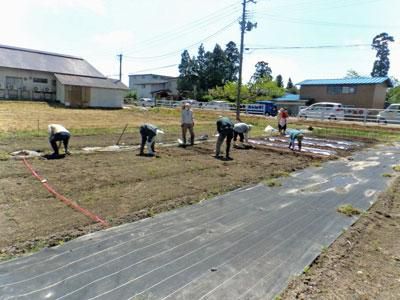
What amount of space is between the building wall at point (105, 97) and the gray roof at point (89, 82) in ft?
1.27

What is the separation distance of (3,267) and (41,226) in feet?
3.26

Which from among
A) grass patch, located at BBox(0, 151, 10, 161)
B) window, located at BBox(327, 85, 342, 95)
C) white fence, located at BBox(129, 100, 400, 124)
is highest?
window, located at BBox(327, 85, 342, 95)

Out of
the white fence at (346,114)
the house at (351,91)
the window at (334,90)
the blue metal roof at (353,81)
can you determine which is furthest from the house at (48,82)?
the window at (334,90)

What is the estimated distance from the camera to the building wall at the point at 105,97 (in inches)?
1249

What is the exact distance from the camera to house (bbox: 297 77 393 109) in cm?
3397

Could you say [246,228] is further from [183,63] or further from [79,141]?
[183,63]

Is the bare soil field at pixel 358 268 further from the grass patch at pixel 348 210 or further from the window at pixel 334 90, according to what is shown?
the window at pixel 334 90

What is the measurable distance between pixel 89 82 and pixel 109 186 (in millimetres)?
28271

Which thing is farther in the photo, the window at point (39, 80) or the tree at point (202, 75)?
the tree at point (202, 75)

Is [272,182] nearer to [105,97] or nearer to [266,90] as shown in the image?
[105,97]

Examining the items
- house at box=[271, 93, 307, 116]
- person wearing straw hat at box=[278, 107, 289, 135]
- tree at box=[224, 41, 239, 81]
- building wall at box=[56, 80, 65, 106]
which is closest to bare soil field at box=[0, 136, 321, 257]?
person wearing straw hat at box=[278, 107, 289, 135]

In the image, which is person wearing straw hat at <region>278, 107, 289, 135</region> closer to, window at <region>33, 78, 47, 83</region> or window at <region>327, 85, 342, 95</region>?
window at <region>327, 85, 342, 95</region>

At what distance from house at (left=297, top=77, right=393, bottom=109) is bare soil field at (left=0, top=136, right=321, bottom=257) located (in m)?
27.7

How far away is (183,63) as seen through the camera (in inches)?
2387
